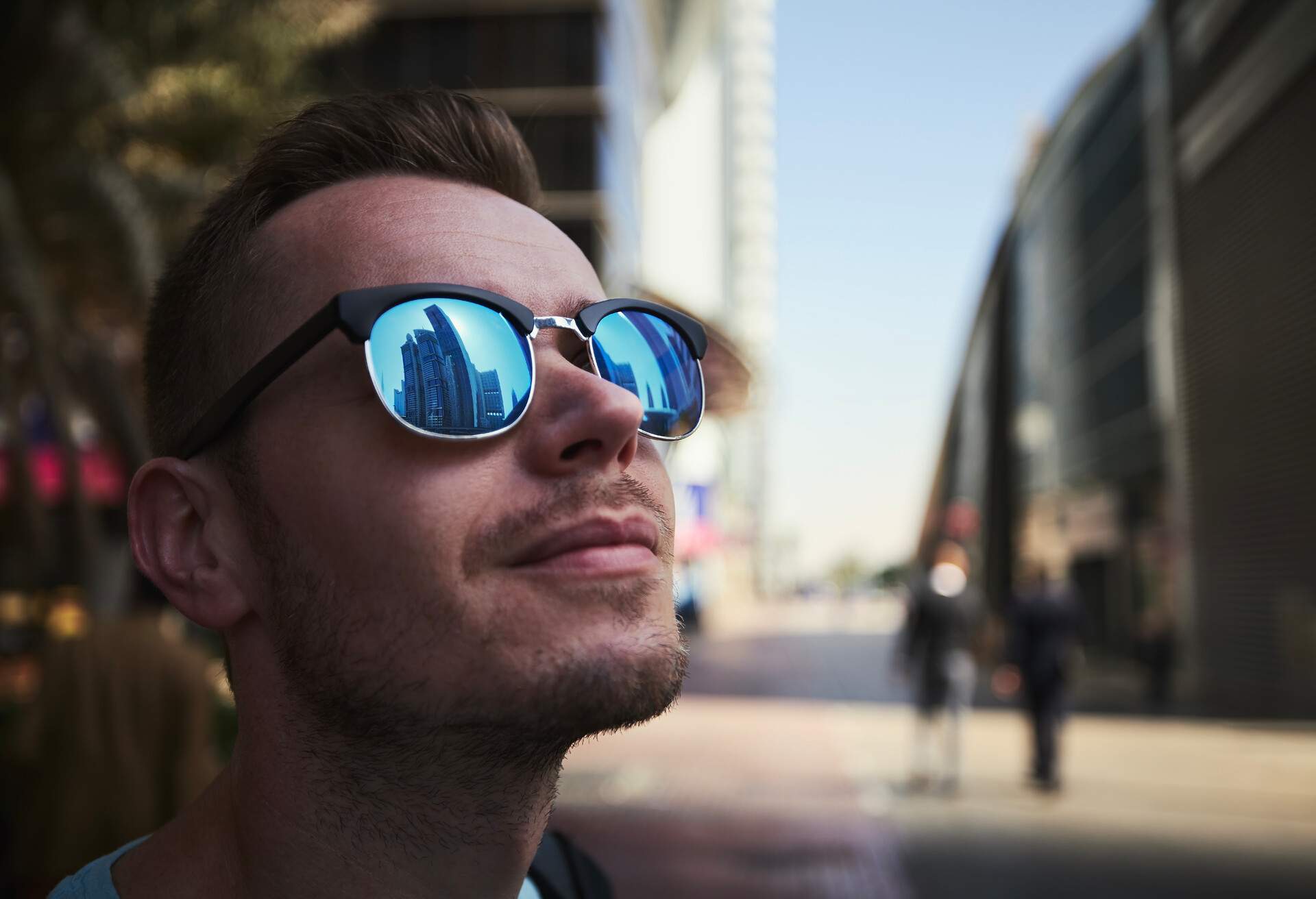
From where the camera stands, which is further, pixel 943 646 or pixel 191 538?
pixel 943 646

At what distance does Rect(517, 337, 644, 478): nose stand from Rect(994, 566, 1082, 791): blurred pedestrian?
892cm

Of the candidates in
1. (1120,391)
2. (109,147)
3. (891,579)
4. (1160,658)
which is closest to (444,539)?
(109,147)

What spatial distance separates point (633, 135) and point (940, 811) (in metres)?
35.7

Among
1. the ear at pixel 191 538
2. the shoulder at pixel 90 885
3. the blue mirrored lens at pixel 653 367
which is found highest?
the blue mirrored lens at pixel 653 367

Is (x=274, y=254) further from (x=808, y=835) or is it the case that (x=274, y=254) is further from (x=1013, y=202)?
(x=1013, y=202)

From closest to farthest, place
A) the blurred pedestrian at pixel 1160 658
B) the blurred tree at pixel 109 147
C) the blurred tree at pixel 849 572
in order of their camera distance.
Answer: the blurred tree at pixel 109 147, the blurred pedestrian at pixel 1160 658, the blurred tree at pixel 849 572

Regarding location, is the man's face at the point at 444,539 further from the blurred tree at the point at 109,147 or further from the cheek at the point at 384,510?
the blurred tree at the point at 109,147

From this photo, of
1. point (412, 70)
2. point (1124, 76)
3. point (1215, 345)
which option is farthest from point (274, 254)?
point (412, 70)

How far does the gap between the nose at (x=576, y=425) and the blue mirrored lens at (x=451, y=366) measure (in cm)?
3

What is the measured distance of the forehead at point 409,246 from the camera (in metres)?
1.24

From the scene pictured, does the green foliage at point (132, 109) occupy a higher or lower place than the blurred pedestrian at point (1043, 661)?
higher

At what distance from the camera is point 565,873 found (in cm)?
150

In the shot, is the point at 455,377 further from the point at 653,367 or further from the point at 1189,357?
the point at 1189,357

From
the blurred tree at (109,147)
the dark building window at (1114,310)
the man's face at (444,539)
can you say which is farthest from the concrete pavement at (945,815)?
the dark building window at (1114,310)
